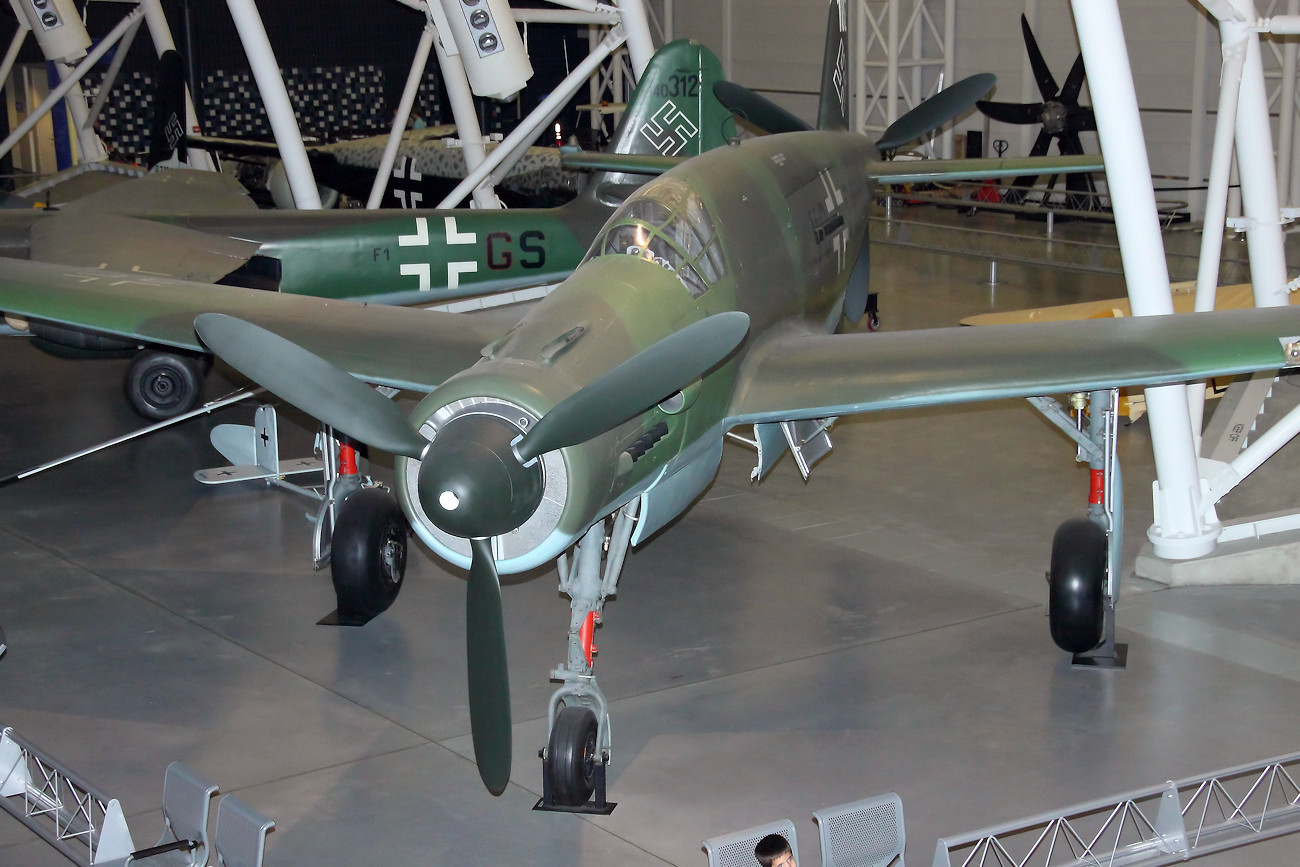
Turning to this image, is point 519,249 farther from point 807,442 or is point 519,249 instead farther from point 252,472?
point 807,442

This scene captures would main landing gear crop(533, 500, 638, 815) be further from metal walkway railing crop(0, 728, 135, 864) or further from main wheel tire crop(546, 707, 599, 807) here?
metal walkway railing crop(0, 728, 135, 864)

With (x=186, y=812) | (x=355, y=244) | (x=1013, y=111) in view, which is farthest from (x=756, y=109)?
(x=1013, y=111)

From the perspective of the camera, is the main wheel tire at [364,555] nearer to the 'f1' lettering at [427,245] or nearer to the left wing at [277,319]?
the left wing at [277,319]

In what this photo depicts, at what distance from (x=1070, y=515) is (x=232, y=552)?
20.1 ft

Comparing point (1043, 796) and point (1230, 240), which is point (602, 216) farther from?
point (1230, 240)

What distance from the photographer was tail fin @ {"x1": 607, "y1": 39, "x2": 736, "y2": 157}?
12.4 meters

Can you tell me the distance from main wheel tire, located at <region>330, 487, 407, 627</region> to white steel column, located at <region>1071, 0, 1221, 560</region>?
486 cm

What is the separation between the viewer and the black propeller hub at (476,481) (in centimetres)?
514

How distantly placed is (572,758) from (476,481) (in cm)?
166

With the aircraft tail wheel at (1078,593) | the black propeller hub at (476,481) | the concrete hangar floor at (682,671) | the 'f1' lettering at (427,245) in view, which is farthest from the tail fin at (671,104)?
the black propeller hub at (476,481)

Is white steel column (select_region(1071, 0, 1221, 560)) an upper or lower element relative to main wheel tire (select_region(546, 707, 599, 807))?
upper

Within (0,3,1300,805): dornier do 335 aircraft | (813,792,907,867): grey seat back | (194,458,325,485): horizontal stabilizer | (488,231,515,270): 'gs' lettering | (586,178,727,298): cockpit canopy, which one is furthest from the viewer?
(488,231,515,270): 'gs' lettering

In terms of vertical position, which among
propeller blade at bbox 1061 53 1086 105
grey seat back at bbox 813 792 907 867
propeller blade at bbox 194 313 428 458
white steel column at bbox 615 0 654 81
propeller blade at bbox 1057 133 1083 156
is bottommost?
grey seat back at bbox 813 792 907 867

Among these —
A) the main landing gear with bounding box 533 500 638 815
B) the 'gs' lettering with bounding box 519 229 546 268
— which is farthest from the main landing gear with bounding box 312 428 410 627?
the 'gs' lettering with bounding box 519 229 546 268
